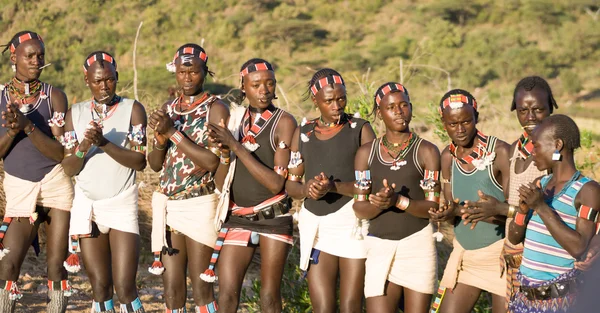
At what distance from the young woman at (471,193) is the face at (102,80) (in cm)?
234

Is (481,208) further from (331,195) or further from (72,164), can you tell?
(72,164)

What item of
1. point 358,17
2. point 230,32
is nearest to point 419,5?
point 358,17

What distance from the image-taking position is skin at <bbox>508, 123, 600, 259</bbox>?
4574 millimetres

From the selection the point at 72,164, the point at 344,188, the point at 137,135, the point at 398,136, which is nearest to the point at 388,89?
the point at 398,136

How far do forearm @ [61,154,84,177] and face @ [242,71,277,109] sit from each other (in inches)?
51.2

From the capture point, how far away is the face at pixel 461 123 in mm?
5551

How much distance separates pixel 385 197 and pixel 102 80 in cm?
229

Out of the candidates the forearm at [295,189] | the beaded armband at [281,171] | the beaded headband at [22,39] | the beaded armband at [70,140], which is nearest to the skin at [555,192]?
the forearm at [295,189]

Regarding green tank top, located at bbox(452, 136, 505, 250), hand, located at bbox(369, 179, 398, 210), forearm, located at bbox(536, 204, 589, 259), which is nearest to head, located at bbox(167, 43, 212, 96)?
hand, located at bbox(369, 179, 398, 210)

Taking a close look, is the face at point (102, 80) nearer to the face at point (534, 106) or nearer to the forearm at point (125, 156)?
the forearm at point (125, 156)

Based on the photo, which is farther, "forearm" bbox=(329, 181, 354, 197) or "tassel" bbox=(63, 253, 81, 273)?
"tassel" bbox=(63, 253, 81, 273)

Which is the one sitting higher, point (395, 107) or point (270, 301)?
point (395, 107)

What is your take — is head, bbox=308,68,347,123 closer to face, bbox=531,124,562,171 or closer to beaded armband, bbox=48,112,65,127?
face, bbox=531,124,562,171

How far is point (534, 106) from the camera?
222 inches
